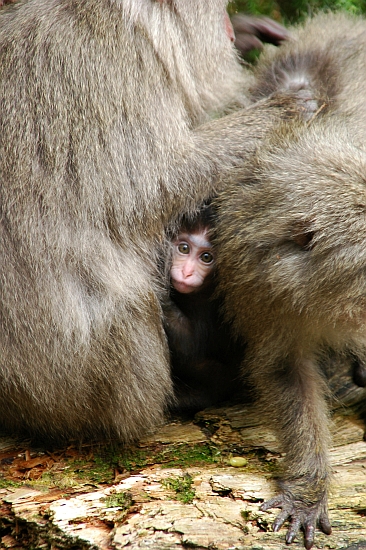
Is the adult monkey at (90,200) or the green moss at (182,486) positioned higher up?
the adult monkey at (90,200)

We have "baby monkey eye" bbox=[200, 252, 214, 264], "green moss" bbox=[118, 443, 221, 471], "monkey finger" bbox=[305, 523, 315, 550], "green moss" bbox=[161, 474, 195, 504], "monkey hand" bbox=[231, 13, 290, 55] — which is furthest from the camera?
"monkey hand" bbox=[231, 13, 290, 55]

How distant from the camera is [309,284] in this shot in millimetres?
4258

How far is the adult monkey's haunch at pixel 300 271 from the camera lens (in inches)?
164

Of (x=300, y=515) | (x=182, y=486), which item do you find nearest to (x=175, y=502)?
(x=182, y=486)

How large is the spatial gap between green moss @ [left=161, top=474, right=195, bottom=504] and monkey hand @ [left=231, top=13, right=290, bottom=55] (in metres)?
3.68

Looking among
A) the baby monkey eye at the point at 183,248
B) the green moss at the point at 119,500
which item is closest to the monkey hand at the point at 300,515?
the green moss at the point at 119,500

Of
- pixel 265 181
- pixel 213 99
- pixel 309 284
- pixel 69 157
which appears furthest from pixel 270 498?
pixel 213 99

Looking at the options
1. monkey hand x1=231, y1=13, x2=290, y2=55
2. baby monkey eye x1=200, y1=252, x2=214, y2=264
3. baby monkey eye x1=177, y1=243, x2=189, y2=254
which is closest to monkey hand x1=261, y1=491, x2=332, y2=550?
baby monkey eye x1=200, y1=252, x2=214, y2=264

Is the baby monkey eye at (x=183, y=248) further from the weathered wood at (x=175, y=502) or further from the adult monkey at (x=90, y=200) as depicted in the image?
the weathered wood at (x=175, y=502)

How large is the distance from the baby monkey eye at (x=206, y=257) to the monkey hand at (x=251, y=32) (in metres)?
2.13

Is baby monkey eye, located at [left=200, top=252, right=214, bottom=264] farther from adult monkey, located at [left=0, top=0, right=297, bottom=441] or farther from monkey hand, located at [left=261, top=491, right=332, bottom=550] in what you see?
monkey hand, located at [left=261, top=491, right=332, bottom=550]

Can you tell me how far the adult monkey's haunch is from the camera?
4176mm

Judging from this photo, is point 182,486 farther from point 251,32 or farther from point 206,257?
point 251,32

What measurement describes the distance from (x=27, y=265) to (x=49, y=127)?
2.89 feet
